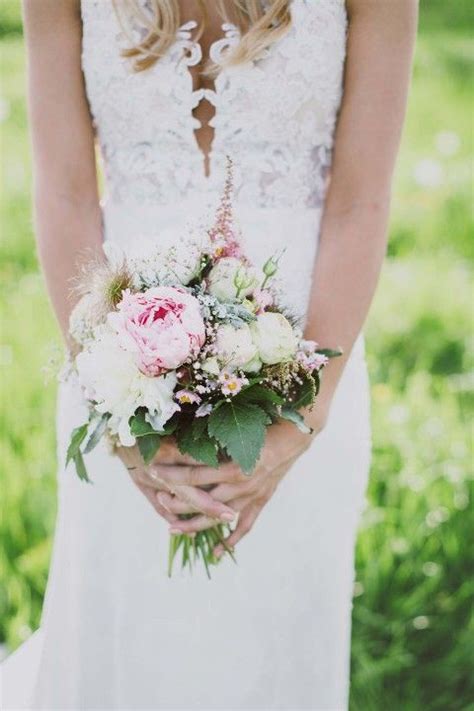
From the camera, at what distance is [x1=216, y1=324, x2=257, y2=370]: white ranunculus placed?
5.11ft

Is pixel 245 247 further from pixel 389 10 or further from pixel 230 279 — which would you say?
pixel 389 10

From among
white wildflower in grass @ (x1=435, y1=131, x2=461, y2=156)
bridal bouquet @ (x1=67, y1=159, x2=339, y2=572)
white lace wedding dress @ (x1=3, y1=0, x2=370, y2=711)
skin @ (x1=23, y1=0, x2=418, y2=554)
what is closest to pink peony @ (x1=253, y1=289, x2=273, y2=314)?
bridal bouquet @ (x1=67, y1=159, x2=339, y2=572)

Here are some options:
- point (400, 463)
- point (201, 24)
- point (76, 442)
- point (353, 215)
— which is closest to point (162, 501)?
point (76, 442)

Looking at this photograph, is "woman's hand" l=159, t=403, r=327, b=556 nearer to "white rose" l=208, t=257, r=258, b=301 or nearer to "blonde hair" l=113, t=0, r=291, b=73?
"white rose" l=208, t=257, r=258, b=301

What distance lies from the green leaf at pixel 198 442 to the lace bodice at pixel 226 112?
25.7 inches

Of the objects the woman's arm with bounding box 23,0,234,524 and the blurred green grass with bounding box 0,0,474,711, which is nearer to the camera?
the woman's arm with bounding box 23,0,234,524

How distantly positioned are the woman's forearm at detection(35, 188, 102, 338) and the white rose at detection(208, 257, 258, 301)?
0.50 meters

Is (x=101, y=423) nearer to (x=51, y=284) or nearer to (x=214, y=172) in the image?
(x=51, y=284)

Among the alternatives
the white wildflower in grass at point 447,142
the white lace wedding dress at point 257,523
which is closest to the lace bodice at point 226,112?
the white lace wedding dress at point 257,523

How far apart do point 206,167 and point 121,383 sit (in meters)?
A: 0.75

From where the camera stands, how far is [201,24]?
6.59 feet

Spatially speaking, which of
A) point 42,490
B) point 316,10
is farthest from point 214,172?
point 42,490

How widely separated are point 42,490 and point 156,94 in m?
1.64

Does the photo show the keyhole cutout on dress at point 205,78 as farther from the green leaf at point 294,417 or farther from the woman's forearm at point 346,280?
the green leaf at point 294,417
